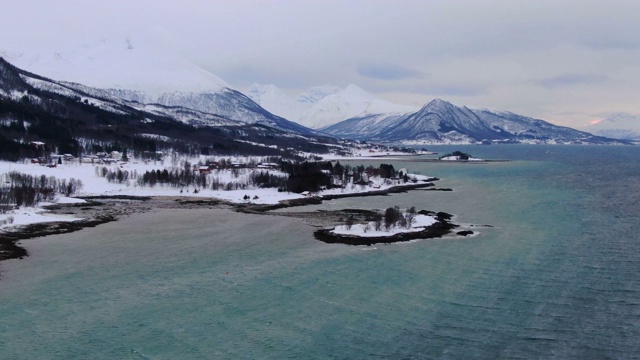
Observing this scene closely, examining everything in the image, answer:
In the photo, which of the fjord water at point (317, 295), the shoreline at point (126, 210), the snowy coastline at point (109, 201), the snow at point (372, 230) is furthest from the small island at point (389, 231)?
the snowy coastline at point (109, 201)

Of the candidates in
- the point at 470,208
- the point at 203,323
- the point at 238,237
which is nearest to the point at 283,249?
the point at 238,237

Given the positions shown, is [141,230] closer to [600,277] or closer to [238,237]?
[238,237]

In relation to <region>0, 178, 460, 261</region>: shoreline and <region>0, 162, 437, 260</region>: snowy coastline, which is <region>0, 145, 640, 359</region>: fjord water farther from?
<region>0, 162, 437, 260</region>: snowy coastline

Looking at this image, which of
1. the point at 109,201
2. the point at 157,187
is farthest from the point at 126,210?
the point at 157,187

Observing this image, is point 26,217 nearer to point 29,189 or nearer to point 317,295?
point 29,189

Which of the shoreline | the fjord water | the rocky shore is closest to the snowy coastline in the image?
the shoreline

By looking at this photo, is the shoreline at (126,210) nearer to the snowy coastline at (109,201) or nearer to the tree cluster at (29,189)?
the snowy coastline at (109,201)
